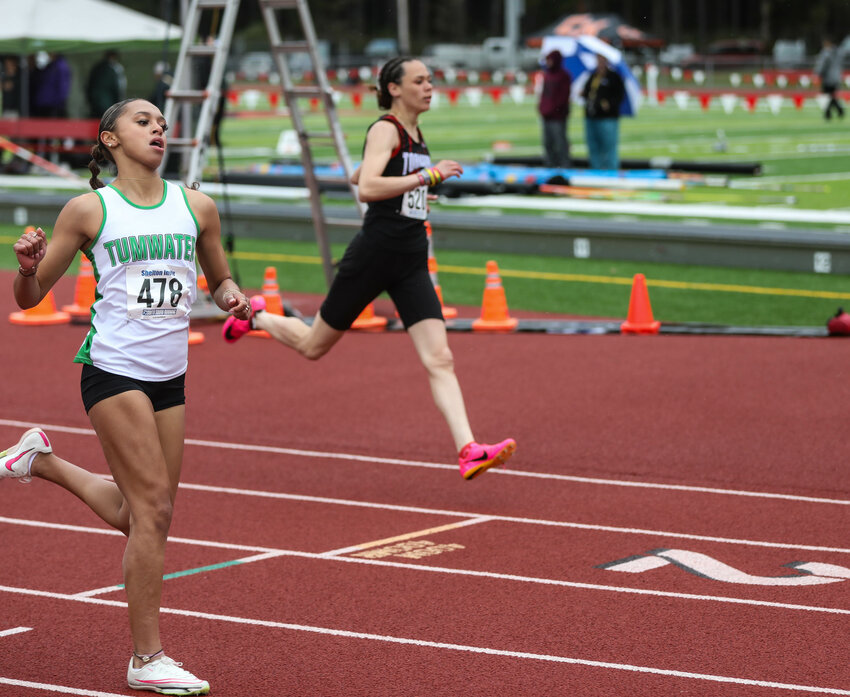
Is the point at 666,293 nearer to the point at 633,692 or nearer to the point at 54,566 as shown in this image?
the point at 54,566

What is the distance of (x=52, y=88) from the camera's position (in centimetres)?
3080

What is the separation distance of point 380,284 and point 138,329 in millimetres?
3492

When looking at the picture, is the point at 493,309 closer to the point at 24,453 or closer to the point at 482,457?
the point at 482,457

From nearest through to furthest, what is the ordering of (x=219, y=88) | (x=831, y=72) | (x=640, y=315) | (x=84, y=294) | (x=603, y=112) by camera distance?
(x=640, y=315), (x=219, y=88), (x=84, y=294), (x=603, y=112), (x=831, y=72)

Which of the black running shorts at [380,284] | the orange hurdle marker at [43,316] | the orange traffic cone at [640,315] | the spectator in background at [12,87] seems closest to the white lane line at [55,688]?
the black running shorts at [380,284]

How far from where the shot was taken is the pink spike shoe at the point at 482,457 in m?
7.61

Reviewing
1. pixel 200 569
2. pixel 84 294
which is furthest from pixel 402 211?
pixel 84 294

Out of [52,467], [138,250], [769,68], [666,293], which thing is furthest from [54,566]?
[769,68]

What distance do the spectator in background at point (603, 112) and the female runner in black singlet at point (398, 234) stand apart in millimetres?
15594

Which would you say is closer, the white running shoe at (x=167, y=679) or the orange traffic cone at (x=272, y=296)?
the white running shoe at (x=167, y=679)

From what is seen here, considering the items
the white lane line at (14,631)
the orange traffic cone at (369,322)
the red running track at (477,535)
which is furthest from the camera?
the orange traffic cone at (369,322)

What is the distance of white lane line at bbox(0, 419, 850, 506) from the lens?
800 centimetres

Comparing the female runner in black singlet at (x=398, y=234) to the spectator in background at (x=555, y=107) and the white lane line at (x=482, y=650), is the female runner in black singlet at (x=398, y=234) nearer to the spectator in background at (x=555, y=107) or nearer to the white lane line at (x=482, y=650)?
the white lane line at (x=482, y=650)

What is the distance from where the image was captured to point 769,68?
69938 millimetres
